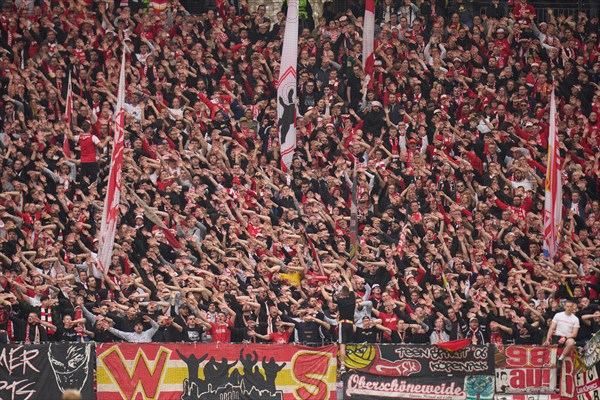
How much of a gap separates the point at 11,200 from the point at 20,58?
17.5 ft

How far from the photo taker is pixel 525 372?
2220cm

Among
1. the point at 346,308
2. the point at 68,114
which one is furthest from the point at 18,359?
the point at 68,114

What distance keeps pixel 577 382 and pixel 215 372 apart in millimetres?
6078

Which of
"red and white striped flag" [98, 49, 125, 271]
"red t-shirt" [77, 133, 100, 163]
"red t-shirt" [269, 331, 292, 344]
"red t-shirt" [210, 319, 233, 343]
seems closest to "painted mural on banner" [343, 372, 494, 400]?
"red t-shirt" [269, 331, 292, 344]

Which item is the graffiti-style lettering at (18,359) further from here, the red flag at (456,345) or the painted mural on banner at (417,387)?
the red flag at (456,345)

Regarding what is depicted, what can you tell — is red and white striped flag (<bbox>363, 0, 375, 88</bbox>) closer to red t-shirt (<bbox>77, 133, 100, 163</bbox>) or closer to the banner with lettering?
red t-shirt (<bbox>77, 133, 100, 163</bbox>)

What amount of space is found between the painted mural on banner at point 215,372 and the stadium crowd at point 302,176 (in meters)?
1.20

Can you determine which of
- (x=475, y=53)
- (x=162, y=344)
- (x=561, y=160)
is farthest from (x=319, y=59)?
(x=162, y=344)

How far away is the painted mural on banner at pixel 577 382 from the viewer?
2167 cm

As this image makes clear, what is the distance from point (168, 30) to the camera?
3225cm

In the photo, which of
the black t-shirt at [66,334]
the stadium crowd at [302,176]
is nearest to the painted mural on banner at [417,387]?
the stadium crowd at [302,176]

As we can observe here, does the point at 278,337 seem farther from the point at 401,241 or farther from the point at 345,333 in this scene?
the point at 401,241

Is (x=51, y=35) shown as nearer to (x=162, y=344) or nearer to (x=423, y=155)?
(x=423, y=155)

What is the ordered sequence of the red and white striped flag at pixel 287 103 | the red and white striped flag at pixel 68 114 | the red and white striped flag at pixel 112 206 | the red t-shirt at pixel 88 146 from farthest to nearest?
the red and white striped flag at pixel 287 103, the red and white striped flag at pixel 68 114, the red t-shirt at pixel 88 146, the red and white striped flag at pixel 112 206
